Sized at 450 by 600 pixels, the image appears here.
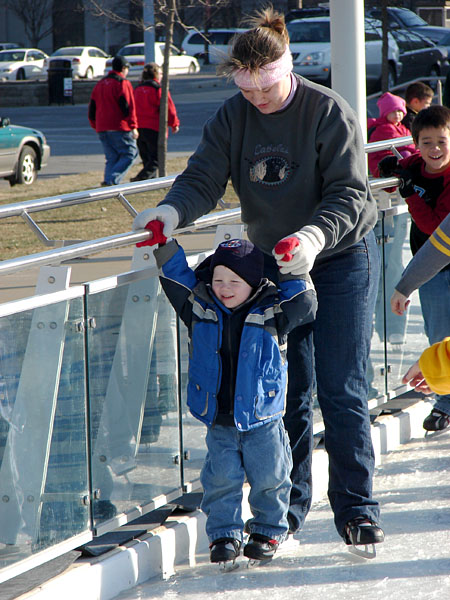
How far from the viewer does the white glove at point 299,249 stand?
9.43 feet

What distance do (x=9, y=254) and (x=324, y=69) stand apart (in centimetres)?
1439

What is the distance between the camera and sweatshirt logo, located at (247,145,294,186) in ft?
10.5

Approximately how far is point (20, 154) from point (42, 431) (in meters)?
12.5

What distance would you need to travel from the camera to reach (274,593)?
10.7 feet

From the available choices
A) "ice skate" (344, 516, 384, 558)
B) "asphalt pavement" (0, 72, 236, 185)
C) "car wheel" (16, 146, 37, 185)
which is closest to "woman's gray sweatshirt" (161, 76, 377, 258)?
"ice skate" (344, 516, 384, 558)

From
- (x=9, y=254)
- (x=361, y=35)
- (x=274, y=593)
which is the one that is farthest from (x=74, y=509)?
(x=9, y=254)

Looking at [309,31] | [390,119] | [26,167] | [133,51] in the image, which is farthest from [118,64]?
[133,51]

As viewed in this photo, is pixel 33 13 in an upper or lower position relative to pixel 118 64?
upper

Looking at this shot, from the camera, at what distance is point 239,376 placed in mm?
3148

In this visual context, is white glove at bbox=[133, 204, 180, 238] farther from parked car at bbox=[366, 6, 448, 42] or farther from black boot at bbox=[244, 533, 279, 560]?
parked car at bbox=[366, 6, 448, 42]

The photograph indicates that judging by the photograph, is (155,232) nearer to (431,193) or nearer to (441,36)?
(431,193)

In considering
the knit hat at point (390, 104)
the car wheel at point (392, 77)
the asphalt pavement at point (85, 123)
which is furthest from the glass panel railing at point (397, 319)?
the car wheel at point (392, 77)

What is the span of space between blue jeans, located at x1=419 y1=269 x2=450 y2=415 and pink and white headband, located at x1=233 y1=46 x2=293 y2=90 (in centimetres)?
192

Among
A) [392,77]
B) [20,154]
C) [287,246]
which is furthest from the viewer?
[392,77]
